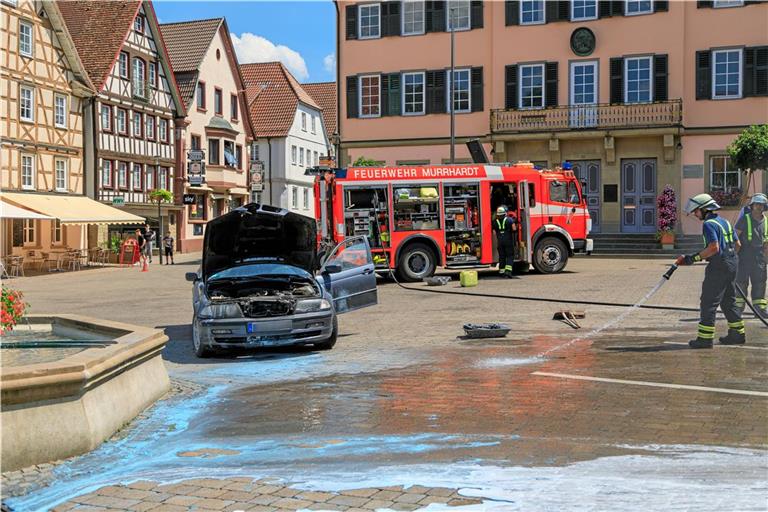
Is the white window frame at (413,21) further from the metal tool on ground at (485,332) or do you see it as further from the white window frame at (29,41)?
the metal tool on ground at (485,332)

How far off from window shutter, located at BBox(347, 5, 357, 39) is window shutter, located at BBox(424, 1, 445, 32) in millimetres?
3112

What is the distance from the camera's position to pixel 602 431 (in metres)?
6.36

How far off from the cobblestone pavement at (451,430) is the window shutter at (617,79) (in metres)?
22.8

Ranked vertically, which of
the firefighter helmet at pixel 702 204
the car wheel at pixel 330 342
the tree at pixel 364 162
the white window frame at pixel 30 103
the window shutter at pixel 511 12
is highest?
the window shutter at pixel 511 12

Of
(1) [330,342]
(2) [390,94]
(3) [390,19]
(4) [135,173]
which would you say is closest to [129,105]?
(4) [135,173]

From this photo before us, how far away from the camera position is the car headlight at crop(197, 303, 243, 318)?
10.8 metres

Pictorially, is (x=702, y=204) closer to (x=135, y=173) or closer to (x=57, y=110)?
(x=57, y=110)

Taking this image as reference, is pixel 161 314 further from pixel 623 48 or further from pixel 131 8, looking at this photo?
pixel 131 8

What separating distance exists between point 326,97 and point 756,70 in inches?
1830

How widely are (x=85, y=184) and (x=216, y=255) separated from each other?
2906 cm

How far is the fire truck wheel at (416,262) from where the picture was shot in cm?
2300

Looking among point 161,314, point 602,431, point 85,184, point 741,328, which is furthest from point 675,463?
point 85,184

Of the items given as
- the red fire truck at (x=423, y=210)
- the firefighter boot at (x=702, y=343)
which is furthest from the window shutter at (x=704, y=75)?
the firefighter boot at (x=702, y=343)

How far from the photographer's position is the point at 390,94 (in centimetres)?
3709
